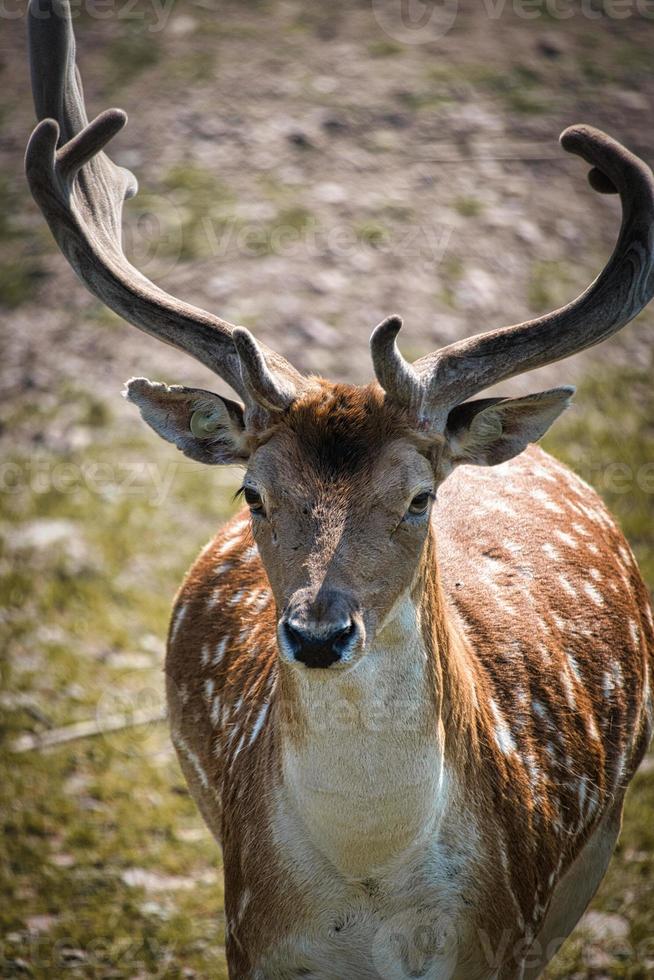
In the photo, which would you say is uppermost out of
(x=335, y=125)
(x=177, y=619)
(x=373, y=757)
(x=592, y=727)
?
(x=373, y=757)

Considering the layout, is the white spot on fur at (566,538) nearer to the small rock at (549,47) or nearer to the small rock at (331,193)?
the small rock at (331,193)

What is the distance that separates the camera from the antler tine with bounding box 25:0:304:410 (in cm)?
325

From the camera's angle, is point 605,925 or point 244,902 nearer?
point 244,902

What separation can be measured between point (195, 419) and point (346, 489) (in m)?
0.67

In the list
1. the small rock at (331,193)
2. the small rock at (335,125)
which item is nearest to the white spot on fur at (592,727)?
the small rock at (331,193)

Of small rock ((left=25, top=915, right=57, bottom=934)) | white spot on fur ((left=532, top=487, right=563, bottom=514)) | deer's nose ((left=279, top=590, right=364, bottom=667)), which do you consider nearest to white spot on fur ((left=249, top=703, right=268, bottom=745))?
deer's nose ((left=279, top=590, right=364, bottom=667))

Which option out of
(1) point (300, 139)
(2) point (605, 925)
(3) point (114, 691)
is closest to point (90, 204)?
(3) point (114, 691)

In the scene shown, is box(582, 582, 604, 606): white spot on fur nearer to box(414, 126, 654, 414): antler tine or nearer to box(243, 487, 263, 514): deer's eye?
box(414, 126, 654, 414): antler tine

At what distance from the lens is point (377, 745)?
2973mm

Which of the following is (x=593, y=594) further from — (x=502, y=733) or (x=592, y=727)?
(x=502, y=733)

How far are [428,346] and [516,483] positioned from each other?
12.8 feet

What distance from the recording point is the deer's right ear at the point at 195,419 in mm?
3271

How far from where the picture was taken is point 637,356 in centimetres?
821

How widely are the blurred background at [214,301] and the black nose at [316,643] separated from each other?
2.66 m
